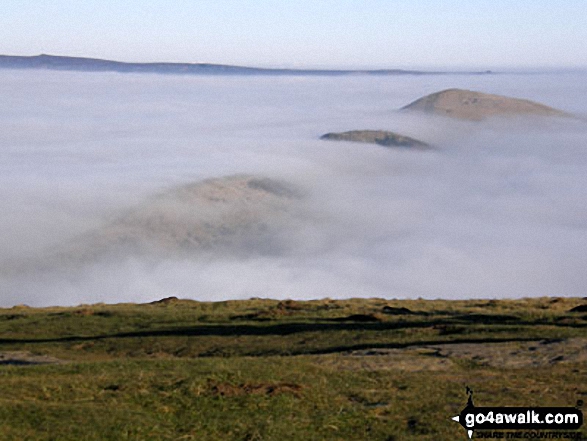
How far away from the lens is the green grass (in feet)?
40.4

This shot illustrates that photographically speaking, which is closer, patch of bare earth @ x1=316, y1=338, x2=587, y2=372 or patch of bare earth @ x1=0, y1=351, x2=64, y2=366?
patch of bare earth @ x1=316, y1=338, x2=587, y2=372

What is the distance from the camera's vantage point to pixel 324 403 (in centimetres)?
1387

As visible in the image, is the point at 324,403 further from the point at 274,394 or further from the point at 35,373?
the point at 35,373

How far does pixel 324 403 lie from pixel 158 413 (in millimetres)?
2697
